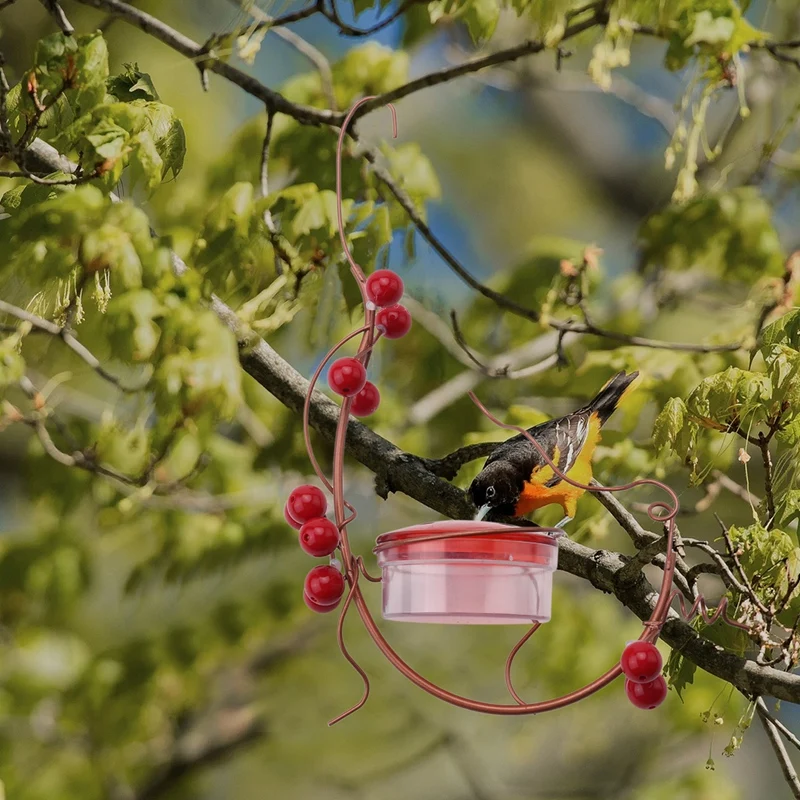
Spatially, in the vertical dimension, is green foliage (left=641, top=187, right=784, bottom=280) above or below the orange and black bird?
above

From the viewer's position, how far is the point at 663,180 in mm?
4129

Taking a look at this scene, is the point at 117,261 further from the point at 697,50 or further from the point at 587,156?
the point at 587,156

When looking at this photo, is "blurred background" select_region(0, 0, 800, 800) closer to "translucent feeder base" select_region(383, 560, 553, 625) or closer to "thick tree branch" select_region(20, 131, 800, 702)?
"thick tree branch" select_region(20, 131, 800, 702)

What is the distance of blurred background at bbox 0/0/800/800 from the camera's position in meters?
2.12

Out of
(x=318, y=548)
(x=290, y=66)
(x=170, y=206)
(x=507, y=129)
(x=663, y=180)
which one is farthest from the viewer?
(x=507, y=129)

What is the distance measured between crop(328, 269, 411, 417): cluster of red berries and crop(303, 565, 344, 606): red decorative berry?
14 centimetres

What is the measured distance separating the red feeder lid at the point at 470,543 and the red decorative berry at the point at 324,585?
0.05m

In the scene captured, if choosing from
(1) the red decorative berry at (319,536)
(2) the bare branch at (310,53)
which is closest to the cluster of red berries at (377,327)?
(1) the red decorative berry at (319,536)

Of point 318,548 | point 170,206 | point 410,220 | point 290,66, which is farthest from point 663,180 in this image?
point 318,548

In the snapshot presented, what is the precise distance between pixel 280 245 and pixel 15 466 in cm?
253

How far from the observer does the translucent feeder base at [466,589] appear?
0.83 m

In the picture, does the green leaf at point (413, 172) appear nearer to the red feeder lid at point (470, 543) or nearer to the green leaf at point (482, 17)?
the green leaf at point (482, 17)

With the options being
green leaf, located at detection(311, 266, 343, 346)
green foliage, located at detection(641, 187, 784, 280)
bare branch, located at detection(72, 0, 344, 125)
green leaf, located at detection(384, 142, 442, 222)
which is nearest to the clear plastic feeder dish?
green leaf, located at detection(311, 266, 343, 346)

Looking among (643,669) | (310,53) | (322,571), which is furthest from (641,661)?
(310,53)
